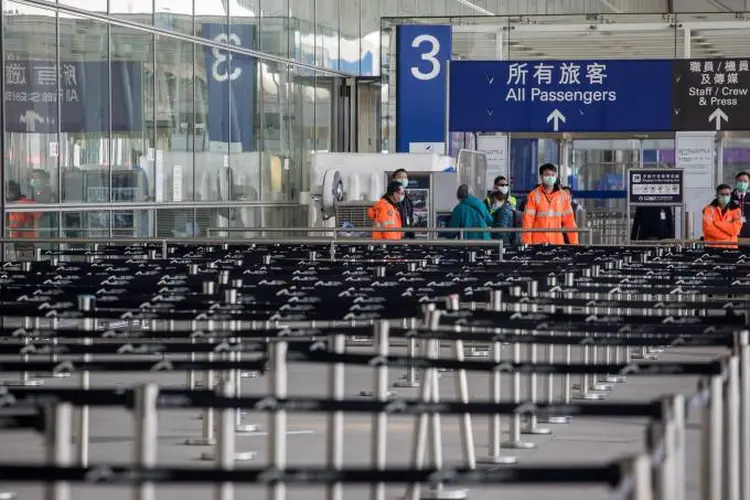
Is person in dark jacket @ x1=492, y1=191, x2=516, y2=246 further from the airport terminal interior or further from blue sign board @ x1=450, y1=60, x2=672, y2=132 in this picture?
blue sign board @ x1=450, y1=60, x2=672, y2=132

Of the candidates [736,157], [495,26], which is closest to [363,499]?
[495,26]

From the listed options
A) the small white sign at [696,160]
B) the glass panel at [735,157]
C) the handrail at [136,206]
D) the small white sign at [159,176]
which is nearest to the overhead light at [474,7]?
the glass panel at [735,157]

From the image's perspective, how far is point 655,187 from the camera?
2661 centimetres

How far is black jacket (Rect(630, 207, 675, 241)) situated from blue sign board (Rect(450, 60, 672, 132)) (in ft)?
4.84

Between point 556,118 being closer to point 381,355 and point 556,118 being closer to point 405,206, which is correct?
point 405,206

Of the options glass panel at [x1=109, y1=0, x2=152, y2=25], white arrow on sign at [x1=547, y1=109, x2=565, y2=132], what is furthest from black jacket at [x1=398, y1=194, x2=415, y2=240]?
glass panel at [x1=109, y1=0, x2=152, y2=25]

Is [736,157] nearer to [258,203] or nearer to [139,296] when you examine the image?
[258,203]

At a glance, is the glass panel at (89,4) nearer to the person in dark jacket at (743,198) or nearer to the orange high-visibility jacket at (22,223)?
the orange high-visibility jacket at (22,223)

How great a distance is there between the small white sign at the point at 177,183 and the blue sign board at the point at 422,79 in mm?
4381

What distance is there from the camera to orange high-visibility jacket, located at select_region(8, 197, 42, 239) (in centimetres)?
2102

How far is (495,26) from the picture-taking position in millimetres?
30609

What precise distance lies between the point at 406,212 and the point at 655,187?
4.50m

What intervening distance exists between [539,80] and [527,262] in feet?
32.9

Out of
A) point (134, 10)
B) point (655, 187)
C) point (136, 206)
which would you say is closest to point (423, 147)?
point (655, 187)
